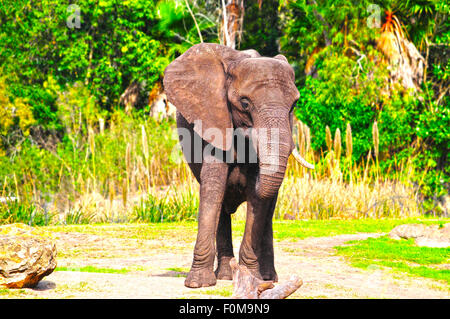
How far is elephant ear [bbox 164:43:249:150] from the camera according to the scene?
6.82 m

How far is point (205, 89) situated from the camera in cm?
698

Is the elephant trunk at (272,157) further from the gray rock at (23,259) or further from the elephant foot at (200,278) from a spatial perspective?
the gray rock at (23,259)

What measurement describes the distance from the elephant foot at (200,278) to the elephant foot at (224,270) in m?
0.63

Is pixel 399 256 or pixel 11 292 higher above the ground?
pixel 11 292

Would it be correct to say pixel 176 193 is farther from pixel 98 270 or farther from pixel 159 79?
pixel 159 79

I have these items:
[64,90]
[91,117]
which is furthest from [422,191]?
[64,90]

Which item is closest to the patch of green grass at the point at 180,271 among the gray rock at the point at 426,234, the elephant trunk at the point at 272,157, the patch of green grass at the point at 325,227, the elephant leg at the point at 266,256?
the elephant leg at the point at 266,256

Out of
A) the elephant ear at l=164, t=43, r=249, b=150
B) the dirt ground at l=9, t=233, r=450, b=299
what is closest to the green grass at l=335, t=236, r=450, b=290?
the dirt ground at l=9, t=233, r=450, b=299

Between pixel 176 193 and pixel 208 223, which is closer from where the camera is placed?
pixel 208 223

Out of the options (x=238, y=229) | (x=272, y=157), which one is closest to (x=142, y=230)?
(x=238, y=229)

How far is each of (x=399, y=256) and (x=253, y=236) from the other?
3599 mm

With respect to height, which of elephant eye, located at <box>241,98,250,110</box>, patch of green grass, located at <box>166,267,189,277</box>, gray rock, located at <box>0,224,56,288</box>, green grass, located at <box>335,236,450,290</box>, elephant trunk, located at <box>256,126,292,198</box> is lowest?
patch of green grass, located at <box>166,267,189,277</box>

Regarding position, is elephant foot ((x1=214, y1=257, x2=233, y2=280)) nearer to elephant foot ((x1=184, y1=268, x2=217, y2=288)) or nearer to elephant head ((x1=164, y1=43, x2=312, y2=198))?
elephant foot ((x1=184, y1=268, x2=217, y2=288))

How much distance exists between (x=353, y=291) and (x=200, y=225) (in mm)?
1592
